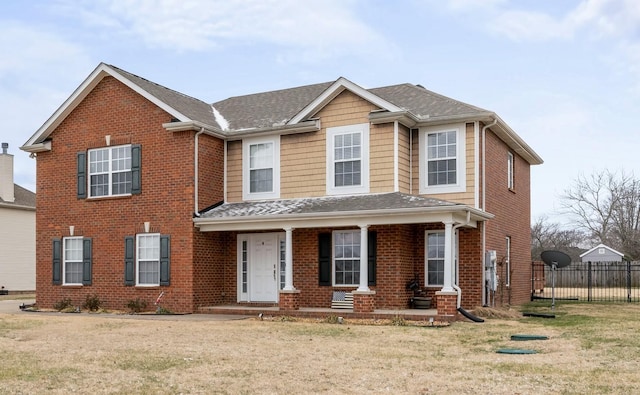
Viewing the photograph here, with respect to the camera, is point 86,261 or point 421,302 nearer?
point 421,302

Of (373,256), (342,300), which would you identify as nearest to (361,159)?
(373,256)

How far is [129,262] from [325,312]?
6577 millimetres

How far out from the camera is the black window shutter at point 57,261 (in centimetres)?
2278

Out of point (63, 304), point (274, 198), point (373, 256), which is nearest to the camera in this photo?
point (373, 256)

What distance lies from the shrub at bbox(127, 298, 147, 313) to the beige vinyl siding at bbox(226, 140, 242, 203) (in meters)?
3.97

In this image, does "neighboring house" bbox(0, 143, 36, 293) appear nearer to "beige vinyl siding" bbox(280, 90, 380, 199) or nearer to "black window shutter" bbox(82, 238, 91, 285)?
"black window shutter" bbox(82, 238, 91, 285)

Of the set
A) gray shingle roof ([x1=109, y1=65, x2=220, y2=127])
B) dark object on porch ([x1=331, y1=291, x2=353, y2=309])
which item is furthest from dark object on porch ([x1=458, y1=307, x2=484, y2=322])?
gray shingle roof ([x1=109, y1=65, x2=220, y2=127])

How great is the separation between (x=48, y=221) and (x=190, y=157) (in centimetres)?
591

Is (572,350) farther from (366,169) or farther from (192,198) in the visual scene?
(192,198)

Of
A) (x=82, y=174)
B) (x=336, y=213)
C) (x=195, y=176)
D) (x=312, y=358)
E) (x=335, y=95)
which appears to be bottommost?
(x=312, y=358)

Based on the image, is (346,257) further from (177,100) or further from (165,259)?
(177,100)

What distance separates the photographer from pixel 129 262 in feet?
70.4

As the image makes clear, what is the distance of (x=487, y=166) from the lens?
20.0 m

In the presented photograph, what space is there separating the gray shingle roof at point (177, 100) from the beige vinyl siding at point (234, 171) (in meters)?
1.00
